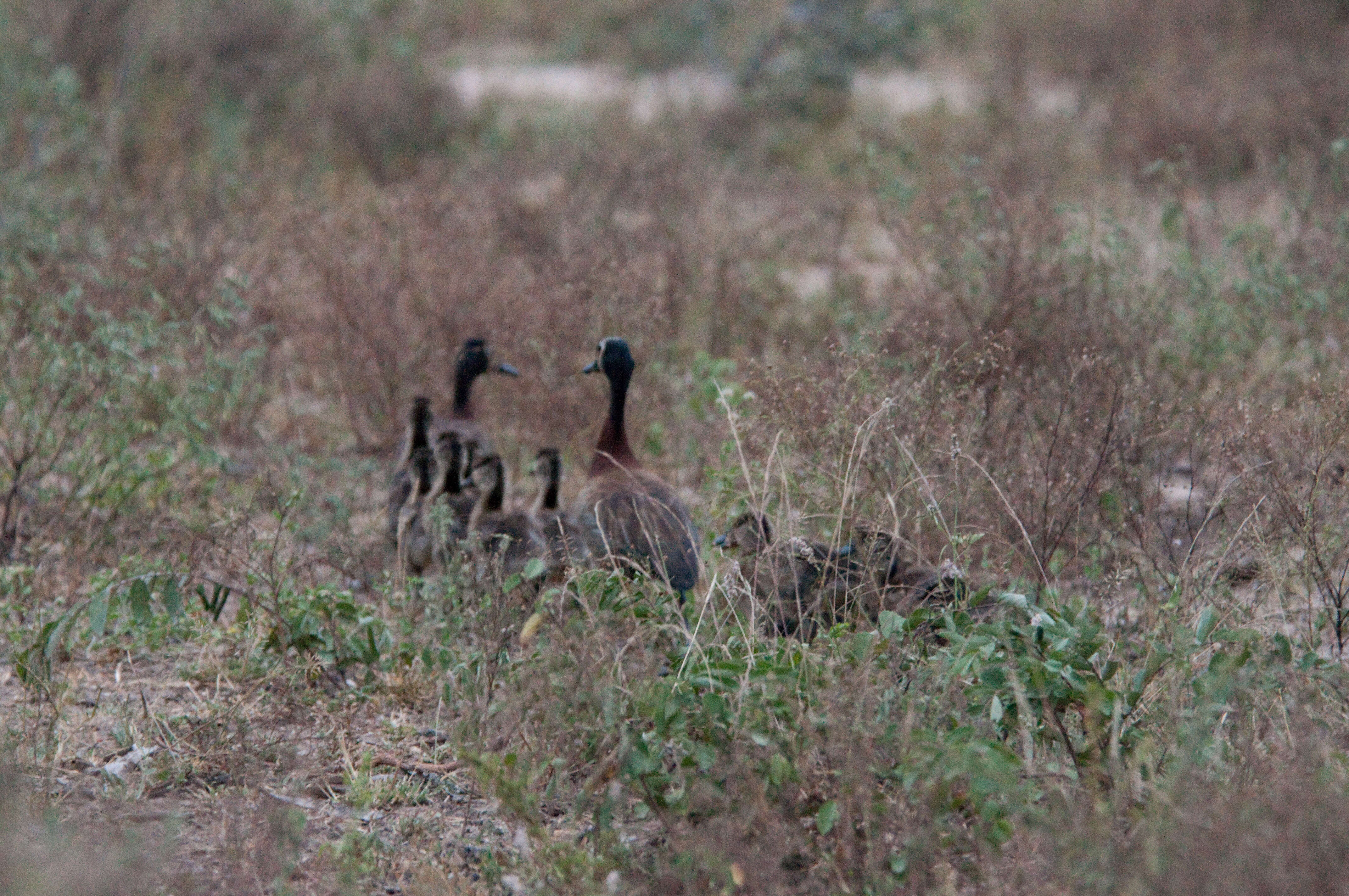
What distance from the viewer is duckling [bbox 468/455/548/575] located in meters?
5.71

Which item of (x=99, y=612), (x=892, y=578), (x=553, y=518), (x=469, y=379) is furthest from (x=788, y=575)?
(x=469, y=379)

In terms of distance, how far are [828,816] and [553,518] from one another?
2.71 meters

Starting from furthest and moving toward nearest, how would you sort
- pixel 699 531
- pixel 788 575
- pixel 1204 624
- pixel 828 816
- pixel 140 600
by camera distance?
pixel 699 531, pixel 788 575, pixel 140 600, pixel 1204 624, pixel 828 816

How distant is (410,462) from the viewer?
673cm

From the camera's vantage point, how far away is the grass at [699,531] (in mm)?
3602

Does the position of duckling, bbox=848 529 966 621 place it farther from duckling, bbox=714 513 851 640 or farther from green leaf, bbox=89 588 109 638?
green leaf, bbox=89 588 109 638

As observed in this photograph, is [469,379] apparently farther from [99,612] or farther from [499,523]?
[99,612]

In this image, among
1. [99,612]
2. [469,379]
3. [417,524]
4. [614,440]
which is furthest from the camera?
[469,379]

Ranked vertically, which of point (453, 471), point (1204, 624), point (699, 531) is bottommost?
point (699, 531)

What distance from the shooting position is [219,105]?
13.7m

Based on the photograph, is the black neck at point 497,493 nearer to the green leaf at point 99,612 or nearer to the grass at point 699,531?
the grass at point 699,531

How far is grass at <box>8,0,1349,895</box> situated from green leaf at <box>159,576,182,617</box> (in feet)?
0.08

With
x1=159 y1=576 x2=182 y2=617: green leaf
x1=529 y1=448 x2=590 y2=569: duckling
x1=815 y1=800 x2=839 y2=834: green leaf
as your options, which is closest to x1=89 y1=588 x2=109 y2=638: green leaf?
x1=159 y1=576 x2=182 y2=617: green leaf

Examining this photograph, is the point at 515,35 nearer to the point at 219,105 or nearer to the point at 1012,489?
the point at 219,105
